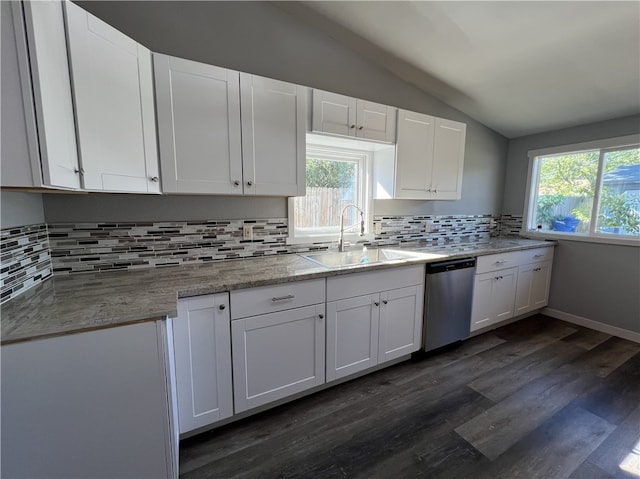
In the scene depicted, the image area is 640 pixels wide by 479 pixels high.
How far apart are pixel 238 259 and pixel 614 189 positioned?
364 centimetres

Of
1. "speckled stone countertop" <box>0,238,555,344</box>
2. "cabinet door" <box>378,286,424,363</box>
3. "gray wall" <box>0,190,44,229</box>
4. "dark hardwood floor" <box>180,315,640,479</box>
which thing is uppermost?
"gray wall" <box>0,190,44,229</box>

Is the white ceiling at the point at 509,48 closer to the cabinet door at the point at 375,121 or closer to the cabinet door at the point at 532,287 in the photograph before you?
the cabinet door at the point at 375,121

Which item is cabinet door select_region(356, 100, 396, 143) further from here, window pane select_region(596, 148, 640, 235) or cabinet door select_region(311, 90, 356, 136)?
window pane select_region(596, 148, 640, 235)

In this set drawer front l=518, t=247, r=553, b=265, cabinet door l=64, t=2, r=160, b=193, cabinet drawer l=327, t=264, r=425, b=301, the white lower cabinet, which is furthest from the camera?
drawer front l=518, t=247, r=553, b=265

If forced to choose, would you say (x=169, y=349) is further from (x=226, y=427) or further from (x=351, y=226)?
(x=351, y=226)

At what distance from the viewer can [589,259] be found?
2.86 meters

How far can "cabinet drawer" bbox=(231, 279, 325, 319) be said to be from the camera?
1440 mm

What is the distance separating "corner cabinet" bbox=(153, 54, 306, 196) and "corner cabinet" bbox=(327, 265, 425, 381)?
75cm

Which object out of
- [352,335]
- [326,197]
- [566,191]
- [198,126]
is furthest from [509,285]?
[198,126]

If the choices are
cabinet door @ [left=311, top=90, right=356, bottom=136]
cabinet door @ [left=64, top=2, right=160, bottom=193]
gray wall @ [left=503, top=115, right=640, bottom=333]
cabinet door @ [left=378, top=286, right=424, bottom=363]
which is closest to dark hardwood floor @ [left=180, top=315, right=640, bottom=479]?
cabinet door @ [left=378, top=286, right=424, bottom=363]

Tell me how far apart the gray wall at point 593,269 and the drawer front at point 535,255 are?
15 cm

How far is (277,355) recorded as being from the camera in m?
1.59

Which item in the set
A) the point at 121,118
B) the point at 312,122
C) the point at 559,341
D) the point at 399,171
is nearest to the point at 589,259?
the point at 559,341

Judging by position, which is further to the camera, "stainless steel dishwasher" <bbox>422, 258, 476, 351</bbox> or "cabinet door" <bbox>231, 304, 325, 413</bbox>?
"stainless steel dishwasher" <bbox>422, 258, 476, 351</bbox>
